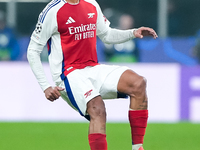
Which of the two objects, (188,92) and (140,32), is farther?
(188,92)

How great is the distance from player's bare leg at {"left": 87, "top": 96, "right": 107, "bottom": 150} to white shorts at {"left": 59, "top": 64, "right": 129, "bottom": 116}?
0.21 ft

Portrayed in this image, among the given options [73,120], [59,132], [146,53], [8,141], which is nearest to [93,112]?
[8,141]

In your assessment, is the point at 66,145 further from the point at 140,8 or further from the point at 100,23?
the point at 140,8

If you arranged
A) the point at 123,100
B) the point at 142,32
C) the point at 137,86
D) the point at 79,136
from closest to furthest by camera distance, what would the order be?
the point at 137,86 → the point at 142,32 → the point at 79,136 → the point at 123,100

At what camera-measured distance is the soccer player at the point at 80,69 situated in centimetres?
484

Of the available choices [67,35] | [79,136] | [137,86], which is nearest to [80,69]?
[67,35]

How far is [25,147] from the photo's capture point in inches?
277

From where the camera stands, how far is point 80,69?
16.4ft

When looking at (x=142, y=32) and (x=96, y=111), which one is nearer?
(x=96, y=111)

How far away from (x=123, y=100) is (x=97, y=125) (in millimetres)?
5144

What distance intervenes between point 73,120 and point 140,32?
4937 mm

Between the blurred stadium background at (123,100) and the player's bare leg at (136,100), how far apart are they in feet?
6.48

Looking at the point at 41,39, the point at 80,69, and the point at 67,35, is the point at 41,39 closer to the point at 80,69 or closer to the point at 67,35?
the point at 67,35

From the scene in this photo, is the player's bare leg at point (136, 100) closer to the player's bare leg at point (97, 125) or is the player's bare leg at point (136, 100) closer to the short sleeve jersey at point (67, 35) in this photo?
the player's bare leg at point (97, 125)
